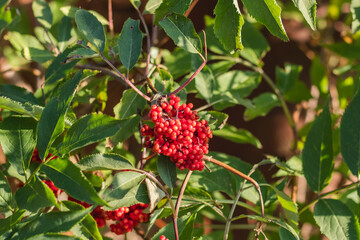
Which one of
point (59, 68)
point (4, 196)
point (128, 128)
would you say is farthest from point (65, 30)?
point (4, 196)

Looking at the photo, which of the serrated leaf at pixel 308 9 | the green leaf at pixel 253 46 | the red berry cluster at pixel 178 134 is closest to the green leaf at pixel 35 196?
the red berry cluster at pixel 178 134

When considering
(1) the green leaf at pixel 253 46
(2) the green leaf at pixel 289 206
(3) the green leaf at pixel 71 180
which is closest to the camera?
(3) the green leaf at pixel 71 180

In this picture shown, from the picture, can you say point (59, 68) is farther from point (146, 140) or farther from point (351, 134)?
point (351, 134)

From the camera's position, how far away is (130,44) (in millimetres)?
765

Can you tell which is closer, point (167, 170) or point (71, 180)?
point (71, 180)

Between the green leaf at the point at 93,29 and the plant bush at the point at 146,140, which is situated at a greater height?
the green leaf at the point at 93,29

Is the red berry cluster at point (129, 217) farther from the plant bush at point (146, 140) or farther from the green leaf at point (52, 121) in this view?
the green leaf at point (52, 121)

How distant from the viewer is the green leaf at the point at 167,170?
2.39 ft

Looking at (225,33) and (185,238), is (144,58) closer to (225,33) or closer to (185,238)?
(225,33)

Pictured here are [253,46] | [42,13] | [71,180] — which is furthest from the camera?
[253,46]

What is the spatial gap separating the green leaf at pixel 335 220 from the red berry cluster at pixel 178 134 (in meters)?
0.27

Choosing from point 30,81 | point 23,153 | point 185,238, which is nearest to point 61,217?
point 23,153

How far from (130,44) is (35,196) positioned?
31 cm

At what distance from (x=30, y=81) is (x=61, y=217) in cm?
105
